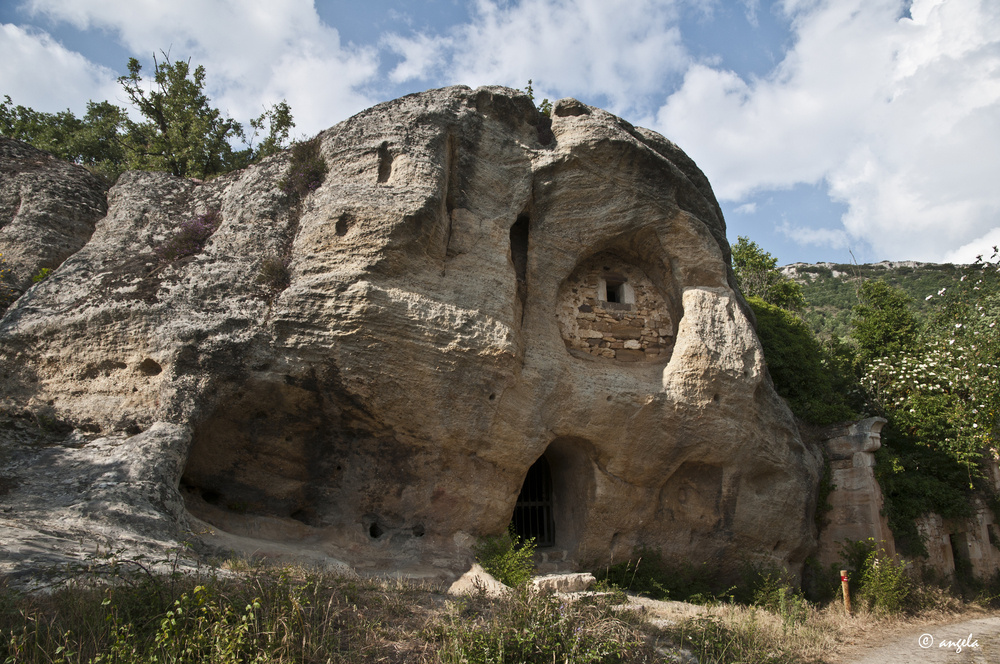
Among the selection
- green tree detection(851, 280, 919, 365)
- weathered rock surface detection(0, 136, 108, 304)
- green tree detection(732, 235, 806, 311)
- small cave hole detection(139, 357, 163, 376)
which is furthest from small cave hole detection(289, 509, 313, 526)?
green tree detection(732, 235, 806, 311)

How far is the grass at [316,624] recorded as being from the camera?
344 cm

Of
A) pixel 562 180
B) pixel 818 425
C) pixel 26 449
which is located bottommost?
pixel 26 449

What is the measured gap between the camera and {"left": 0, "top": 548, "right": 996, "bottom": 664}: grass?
3.44 metres

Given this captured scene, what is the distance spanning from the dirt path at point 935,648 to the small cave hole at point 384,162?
750 centimetres

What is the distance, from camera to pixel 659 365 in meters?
8.78

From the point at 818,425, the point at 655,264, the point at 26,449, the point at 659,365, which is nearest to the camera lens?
the point at 26,449

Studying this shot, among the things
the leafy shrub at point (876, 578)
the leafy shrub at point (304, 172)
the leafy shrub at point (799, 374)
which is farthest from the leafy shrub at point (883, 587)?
the leafy shrub at point (304, 172)

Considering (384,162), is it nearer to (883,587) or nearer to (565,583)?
(565,583)

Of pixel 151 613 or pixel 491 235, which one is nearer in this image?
pixel 151 613

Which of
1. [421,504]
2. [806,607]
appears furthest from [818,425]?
[421,504]

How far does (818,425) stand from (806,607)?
357 cm

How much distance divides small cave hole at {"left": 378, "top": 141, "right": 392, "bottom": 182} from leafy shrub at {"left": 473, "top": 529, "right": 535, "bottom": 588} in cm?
468

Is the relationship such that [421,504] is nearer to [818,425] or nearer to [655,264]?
[655,264]

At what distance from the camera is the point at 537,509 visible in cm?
901
